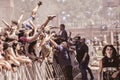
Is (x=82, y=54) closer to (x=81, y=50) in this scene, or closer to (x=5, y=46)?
(x=81, y=50)

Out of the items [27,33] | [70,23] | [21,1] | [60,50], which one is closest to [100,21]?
[70,23]

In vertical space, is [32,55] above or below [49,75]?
above

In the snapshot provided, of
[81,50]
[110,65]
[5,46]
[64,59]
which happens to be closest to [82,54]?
[81,50]

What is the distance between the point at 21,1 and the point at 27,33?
2102 centimetres

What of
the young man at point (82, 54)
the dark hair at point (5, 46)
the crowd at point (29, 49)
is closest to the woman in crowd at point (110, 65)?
the crowd at point (29, 49)

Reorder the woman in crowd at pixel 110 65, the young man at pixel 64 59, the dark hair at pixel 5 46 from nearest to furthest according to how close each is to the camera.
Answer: the dark hair at pixel 5 46
the woman in crowd at pixel 110 65
the young man at pixel 64 59

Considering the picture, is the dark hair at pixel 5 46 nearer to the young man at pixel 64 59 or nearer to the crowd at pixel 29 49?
the crowd at pixel 29 49

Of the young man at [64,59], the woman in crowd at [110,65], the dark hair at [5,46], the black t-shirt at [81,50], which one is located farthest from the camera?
the black t-shirt at [81,50]

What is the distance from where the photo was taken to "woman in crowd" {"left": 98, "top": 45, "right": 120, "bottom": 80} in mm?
5254

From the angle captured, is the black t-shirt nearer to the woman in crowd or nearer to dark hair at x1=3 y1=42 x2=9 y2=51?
the woman in crowd

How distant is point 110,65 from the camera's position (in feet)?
17.5

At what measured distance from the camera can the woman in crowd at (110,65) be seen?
17.2 feet

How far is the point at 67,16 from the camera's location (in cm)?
2923

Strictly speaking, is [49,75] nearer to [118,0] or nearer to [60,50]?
[60,50]
